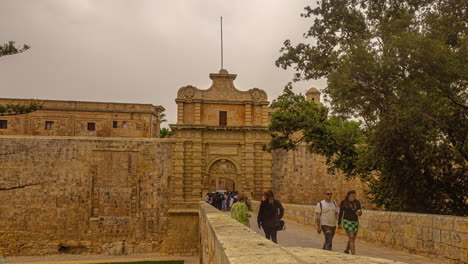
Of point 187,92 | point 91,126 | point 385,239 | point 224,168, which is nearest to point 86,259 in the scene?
point 224,168

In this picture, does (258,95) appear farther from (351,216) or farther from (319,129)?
(351,216)

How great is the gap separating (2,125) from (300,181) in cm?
2236

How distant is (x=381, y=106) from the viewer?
35.2 ft

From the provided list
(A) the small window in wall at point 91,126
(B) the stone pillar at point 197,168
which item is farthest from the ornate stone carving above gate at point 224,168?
(A) the small window in wall at point 91,126

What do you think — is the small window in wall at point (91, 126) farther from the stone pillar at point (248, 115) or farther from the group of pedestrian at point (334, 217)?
the group of pedestrian at point (334, 217)

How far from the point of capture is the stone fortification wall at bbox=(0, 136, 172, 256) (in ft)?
68.8

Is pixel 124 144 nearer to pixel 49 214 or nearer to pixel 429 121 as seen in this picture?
pixel 49 214

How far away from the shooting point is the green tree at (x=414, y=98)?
31.1ft

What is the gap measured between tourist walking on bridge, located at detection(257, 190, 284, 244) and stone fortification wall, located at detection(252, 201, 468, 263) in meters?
2.39

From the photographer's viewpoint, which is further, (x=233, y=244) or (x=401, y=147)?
(x=401, y=147)

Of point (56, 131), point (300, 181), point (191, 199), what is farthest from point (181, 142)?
point (56, 131)

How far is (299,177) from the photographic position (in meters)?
23.2

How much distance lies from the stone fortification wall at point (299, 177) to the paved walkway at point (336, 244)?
9940 mm

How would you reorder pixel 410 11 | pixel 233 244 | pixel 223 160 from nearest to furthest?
1. pixel 233 244
2. pixel 410 11
3. pixel 223 160
